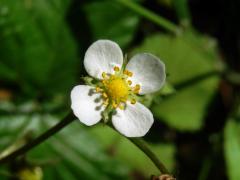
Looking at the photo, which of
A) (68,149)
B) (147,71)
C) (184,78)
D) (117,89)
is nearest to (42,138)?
(117,89)

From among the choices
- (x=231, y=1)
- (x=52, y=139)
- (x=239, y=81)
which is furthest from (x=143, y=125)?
(x=231, y=1)

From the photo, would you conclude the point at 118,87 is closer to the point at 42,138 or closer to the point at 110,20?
the point at 42,138

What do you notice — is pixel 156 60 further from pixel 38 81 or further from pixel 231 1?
pixel 231 1

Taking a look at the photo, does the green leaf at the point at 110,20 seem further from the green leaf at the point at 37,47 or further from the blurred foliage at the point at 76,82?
the green leaf at the point at 37,47

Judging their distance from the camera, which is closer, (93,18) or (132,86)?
(132,86)

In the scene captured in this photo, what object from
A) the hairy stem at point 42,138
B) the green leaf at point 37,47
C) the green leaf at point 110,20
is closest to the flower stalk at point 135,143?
the hairy stem at point 42,138

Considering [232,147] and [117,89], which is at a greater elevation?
[117,89]

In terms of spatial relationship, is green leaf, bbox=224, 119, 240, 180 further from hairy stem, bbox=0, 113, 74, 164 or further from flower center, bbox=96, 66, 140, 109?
hairy stem, bbox=0, 113, 74, 164
